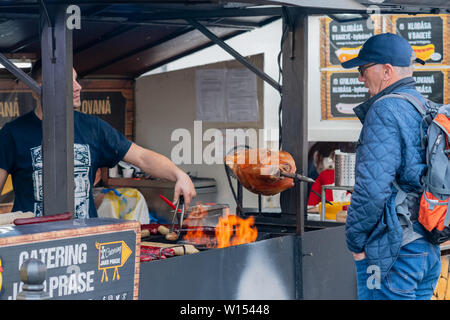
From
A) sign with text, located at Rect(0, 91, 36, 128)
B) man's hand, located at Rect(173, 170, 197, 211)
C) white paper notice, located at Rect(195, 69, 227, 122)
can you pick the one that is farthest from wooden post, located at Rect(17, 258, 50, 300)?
white paper notice, located at Rect(195, 69, 227, 122)

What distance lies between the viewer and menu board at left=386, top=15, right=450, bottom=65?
704cm

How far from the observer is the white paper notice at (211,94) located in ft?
24.5

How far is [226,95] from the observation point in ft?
24.5

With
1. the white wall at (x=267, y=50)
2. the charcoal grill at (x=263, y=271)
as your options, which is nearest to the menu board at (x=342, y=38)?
the white wall at (x=267, y=50)

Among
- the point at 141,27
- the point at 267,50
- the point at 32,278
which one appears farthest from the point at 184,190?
the point at 267,50

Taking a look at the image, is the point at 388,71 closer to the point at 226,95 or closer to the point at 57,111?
the point at 57,111

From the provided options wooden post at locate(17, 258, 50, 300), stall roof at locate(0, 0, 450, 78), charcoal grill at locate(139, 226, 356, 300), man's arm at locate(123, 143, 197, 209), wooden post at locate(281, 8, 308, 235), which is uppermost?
stall roof at locate(0, 0, 450, 78)

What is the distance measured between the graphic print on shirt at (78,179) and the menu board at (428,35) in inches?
158

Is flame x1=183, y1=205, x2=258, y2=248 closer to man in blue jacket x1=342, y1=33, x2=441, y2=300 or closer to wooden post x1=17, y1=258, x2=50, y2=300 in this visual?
man in blue jacket x1=342, y1=33, x2=441, y2=300

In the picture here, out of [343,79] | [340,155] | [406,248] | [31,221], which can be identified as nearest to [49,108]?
[31,221]

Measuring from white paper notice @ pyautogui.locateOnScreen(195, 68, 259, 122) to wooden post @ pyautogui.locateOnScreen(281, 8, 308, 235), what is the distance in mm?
2473

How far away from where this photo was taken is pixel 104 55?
7.08 m

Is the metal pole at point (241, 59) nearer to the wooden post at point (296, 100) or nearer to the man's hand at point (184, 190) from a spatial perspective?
the wooden post at point (296, 100)

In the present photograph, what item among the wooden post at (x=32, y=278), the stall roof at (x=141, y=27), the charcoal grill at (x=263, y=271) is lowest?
the charcoal grill at (x=263, y=271)
